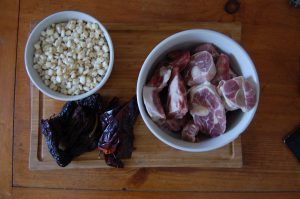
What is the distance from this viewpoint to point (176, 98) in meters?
0.69

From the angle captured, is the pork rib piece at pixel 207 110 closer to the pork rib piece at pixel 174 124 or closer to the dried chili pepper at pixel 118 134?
the pork rib piece at pixel 174 124

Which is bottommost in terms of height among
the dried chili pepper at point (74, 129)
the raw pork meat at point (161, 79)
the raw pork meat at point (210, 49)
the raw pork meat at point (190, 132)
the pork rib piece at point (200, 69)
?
the dried chili pepper at point (74, 129)

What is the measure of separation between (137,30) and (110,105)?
202 millimetres

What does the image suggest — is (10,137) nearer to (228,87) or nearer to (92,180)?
(92,180)

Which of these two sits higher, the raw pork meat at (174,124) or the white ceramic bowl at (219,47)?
the white ceramic bowl at (219,47)

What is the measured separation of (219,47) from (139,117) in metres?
0.25

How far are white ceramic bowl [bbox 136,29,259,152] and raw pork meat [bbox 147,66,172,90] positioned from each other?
0.02 meters

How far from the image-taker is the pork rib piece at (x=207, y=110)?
690 millimetres

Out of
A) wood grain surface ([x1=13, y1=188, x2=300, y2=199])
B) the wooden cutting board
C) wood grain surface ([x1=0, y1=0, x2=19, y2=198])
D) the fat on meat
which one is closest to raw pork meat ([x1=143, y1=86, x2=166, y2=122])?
the fat on meat

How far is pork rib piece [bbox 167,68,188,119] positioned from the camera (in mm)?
684

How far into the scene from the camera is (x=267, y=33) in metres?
0.86

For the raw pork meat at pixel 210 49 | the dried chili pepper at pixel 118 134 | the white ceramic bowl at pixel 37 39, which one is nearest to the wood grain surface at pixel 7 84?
the white ceramic bowl at pixel 37 39

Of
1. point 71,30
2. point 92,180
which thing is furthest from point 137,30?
point 92,180

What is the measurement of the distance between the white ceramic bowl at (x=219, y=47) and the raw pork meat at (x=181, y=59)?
19 mm
